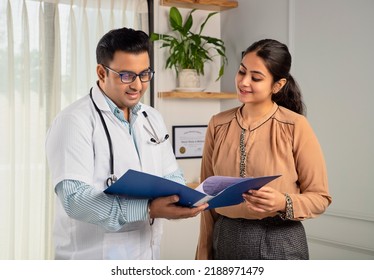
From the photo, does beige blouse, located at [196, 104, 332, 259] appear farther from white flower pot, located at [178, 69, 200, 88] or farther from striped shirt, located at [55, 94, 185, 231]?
white flower pot, located at [178, 69, 200, 88]

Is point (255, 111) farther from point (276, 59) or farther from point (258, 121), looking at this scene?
point (276, 59)

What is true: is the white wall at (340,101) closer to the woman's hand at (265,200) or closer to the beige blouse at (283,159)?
the beige blouse at (283,159)

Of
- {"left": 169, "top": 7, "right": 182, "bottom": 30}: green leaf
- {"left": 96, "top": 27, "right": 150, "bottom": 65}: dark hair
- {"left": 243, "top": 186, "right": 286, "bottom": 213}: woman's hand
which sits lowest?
{"left": 243, "top": 186, "right": 286, "bottom": 213}: woman's hand

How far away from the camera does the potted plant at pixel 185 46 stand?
3.95 metres

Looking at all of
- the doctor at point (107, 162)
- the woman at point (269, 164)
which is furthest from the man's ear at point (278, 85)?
the doctor at point (107, 162)

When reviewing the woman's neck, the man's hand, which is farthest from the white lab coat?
the woman's neck

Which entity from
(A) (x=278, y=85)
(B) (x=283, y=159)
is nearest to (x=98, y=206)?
(B) (x=283, y=159)

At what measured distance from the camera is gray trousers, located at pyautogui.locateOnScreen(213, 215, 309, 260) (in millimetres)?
1898

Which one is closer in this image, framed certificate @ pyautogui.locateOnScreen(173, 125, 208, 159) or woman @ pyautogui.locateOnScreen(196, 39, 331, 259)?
woman @ pyautogui.locateOnScreen(196, 39, 331, 259)

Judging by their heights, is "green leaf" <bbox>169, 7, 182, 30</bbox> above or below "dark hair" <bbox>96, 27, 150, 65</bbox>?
above

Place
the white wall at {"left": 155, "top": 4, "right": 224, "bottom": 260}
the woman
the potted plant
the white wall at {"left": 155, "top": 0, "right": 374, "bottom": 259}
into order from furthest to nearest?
the white wall at {"left": 155, "top": 4, "right": 224, "bottom": 260}, the potted plant, the white wall at {"left": 155, "top": 0, "right": 374, "bottom": 259}, the woman

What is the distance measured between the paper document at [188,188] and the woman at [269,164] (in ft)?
0.31

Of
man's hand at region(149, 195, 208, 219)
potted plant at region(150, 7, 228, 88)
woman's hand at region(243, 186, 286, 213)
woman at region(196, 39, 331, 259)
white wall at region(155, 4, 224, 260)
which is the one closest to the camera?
man's hand at region(149, 195, 208, 219)

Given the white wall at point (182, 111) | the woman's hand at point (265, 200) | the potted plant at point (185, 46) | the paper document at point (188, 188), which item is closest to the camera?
the paper document at point (188, 188)
